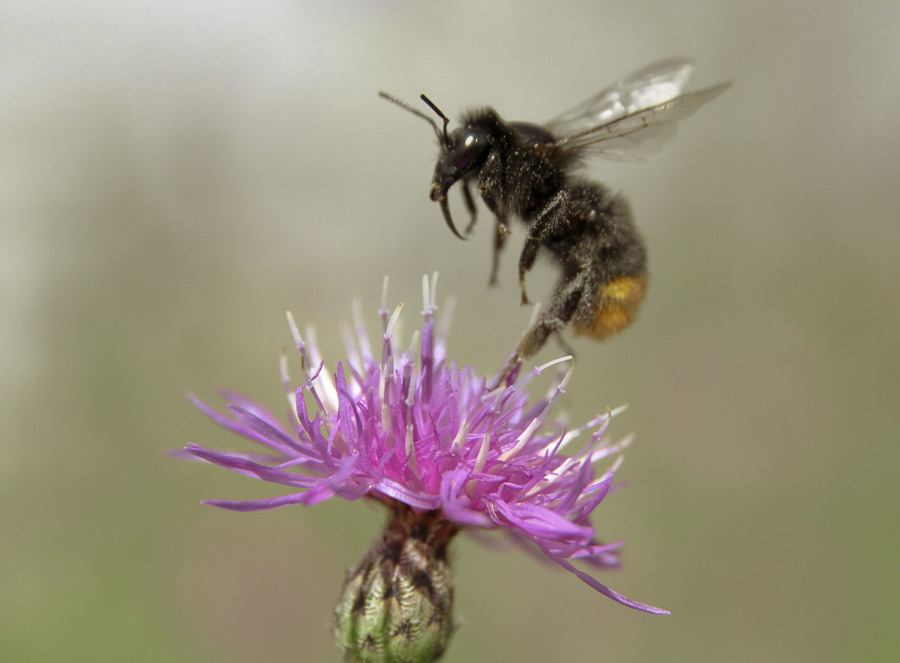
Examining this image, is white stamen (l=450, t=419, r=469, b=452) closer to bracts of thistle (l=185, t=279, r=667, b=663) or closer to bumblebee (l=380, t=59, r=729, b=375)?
bracts of thistle (l=185, t=279, r=667, b=663)

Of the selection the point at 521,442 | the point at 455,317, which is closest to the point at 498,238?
the point at 521,442

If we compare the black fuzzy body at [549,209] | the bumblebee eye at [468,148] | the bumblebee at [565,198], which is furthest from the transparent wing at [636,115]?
the bumblebee eye at [468,148]

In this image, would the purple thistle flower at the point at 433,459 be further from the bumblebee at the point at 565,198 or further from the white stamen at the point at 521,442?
the bumblebee at the point at 565,198

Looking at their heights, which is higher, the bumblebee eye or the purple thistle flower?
the bumblebee eye

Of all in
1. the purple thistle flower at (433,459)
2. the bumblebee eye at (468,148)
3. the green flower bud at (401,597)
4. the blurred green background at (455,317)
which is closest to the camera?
the purple thistle flower at (433,459)

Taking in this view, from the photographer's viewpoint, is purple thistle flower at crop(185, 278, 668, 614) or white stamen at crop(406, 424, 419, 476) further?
white stamen at crop(406, 424, 419, 476)

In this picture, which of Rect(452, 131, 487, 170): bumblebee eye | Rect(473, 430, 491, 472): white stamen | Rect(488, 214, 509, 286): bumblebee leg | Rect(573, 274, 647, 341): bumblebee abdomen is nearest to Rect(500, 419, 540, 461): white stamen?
Rect(473, 430, 491, 472): white stamen

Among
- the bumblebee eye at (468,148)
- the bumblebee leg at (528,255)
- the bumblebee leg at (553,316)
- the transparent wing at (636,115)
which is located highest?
the transparent wing at (636,115)
